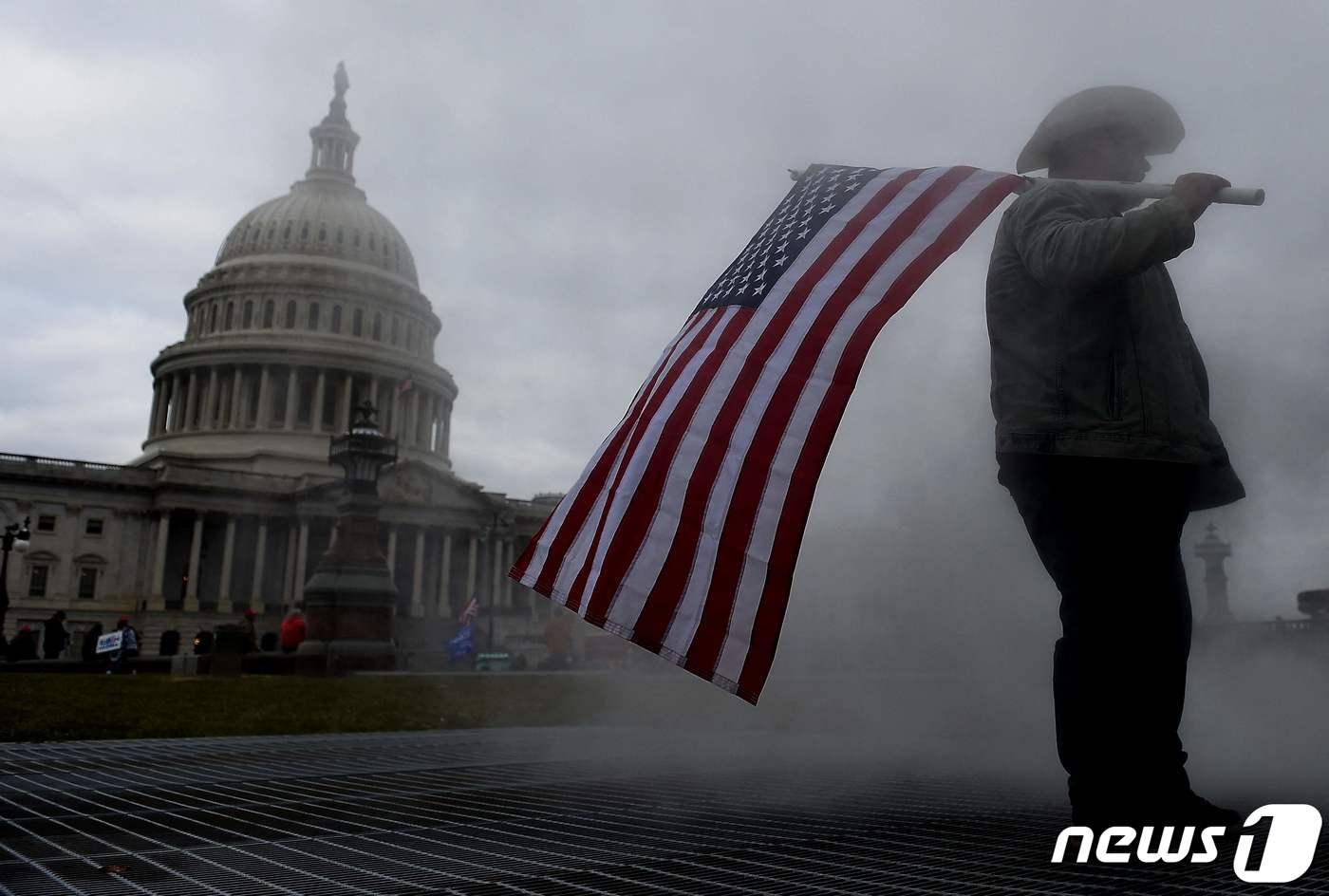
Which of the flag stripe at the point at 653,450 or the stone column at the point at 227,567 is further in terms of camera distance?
the stone column at the point at 227,567

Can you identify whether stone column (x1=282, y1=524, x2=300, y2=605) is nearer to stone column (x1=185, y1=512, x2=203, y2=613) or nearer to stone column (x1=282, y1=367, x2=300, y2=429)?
stone column (x1=185, y1=512, x2=203, y2=613)

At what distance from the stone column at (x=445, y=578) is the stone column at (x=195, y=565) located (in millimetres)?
15637

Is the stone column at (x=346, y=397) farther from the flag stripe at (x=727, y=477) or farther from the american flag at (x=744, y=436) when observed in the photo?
the flag stripe at (x=727, y=477)

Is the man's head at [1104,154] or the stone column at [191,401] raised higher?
the stone column at [191,401]

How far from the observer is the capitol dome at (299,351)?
75.9 m

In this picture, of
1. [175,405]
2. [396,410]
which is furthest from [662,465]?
[175,405]

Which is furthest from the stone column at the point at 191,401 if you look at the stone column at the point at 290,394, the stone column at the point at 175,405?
the stone column at the point at 290,394

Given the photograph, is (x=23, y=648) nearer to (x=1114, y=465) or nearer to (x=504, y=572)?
(x=1114, y=465)

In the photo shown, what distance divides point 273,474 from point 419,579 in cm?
1266

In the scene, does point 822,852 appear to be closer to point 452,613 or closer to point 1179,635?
point 1179,635

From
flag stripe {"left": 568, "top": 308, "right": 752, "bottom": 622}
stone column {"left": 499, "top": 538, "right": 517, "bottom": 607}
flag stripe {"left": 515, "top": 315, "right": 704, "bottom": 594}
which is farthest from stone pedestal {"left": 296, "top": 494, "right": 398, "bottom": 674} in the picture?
stone column {"left": 499, "top": 538, "right": 517, "bottom": 607}

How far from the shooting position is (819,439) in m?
3.09

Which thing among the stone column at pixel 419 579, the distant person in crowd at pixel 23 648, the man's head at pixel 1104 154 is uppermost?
the stone column at pixel 419 579

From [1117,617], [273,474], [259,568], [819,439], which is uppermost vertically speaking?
[273,474]
